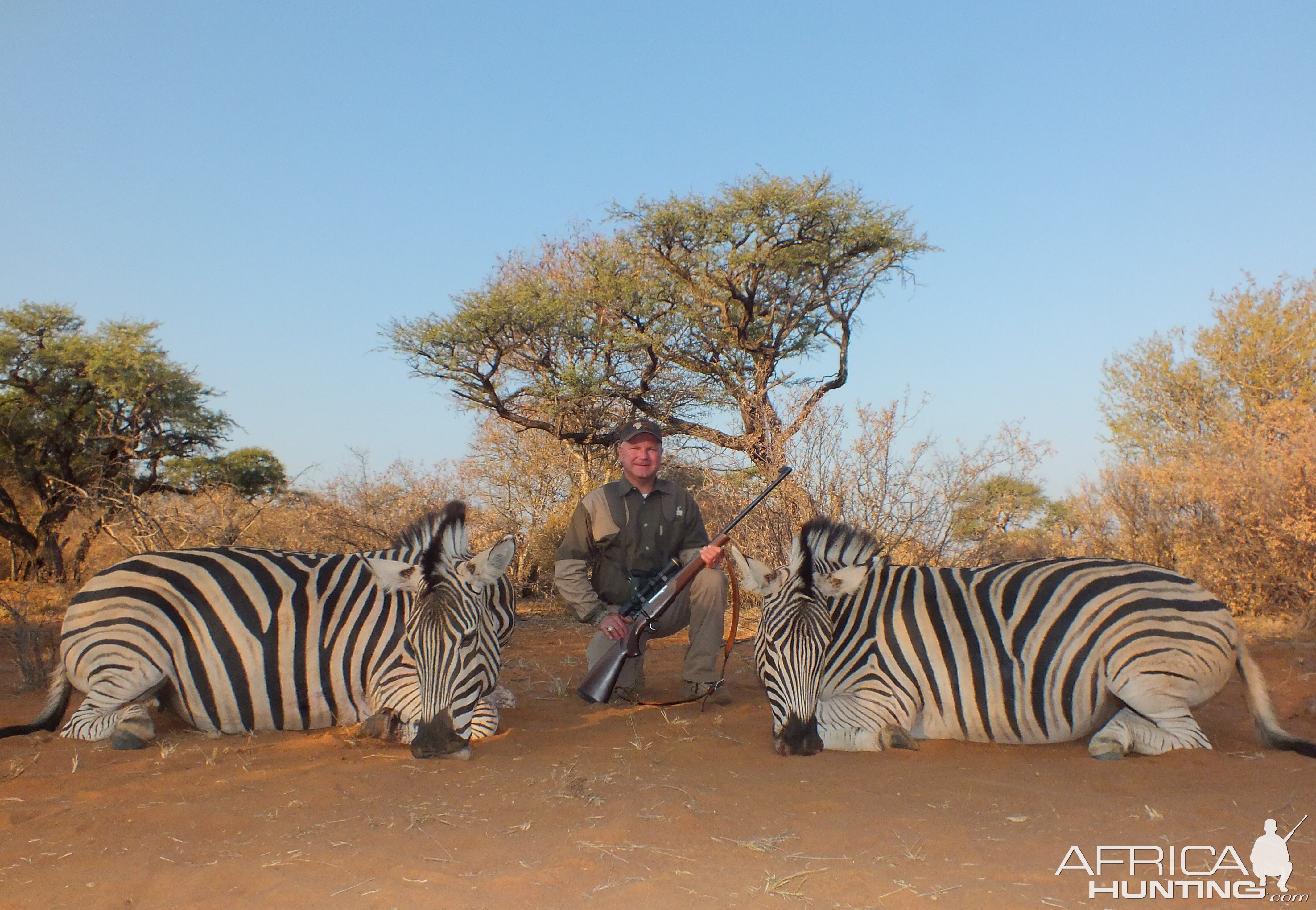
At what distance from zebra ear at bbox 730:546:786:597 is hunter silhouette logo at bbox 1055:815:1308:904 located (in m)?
1.81

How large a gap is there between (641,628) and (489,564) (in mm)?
1171

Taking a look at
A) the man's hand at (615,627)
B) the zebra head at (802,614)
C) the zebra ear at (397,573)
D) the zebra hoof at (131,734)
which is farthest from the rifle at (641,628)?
the zebra hoof at (131,734)

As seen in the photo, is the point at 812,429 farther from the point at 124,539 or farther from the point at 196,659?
the point at 124,539

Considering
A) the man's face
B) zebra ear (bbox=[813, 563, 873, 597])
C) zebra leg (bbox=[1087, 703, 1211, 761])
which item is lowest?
zebra leg (bbox=[1087, 703, 1211, 761])

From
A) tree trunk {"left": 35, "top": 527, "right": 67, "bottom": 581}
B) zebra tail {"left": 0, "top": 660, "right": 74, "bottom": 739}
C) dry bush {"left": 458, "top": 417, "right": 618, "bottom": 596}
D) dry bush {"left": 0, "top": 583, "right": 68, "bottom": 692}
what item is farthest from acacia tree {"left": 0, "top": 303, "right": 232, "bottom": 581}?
zebra tail {"left": 0, "top": 660, "right": 74, "bottom": 739}

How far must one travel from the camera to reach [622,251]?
685 inches

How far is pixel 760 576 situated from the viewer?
Answer: 448 centimetres

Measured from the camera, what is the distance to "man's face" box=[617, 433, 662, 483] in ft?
18.7

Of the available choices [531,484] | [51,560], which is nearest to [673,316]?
[531,484]

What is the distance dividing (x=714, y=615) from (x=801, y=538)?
51.4 inches

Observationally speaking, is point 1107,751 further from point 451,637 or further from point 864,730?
point 451,637

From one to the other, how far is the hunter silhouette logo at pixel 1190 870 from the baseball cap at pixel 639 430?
11.1 ft

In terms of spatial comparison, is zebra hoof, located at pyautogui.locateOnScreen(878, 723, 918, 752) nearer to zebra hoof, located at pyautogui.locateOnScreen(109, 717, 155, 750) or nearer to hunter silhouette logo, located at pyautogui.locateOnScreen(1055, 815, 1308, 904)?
hunter silhouette logo, located at pyautogui.locateOnScreen(1055, 815, 1308, 904)

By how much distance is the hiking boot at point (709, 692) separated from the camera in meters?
5.52
